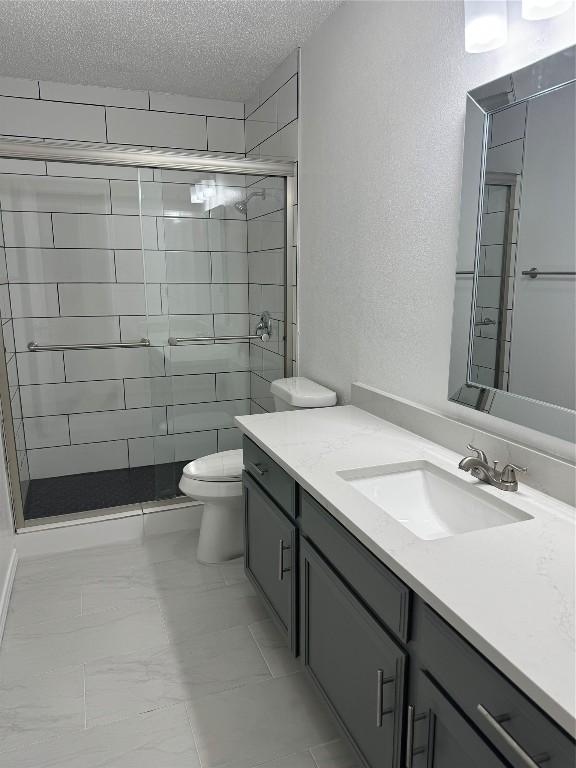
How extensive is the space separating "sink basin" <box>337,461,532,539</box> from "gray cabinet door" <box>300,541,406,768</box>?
0.79ft

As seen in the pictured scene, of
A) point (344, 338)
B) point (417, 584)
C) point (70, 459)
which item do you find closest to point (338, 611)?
point (417, 584)

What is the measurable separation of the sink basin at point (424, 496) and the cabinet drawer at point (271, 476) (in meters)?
0.21

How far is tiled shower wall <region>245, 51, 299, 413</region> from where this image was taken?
107 inches

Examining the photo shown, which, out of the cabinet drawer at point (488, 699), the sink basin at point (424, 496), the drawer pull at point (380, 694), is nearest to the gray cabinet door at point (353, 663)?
the drawer pull at point (380, 694)

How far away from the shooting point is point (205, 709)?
1692mm

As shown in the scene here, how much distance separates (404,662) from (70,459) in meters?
2.84

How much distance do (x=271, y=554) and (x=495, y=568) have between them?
975 millimetres

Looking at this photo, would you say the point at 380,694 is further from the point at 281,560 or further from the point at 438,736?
the point at 281,560

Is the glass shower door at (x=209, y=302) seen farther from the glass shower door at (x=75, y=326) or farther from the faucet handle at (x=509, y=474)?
the faucet handle at (x=509, y=474)

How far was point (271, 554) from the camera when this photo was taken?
1.84 m

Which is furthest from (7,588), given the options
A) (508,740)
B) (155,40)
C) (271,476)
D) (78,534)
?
(155,40)

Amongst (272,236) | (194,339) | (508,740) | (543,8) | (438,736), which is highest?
(543,8)

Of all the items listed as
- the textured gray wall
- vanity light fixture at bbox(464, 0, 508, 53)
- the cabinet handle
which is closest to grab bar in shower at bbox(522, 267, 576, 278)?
the textured gray wall

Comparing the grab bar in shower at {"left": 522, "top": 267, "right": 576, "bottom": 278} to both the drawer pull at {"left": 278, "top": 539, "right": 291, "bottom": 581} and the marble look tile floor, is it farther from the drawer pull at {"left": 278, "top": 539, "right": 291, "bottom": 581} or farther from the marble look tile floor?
the marble look tile floor
